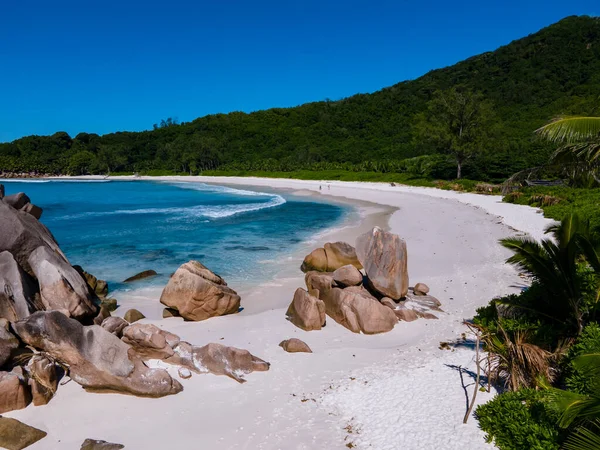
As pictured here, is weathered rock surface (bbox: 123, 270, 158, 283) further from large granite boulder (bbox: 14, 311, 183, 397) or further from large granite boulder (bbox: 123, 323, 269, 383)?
large granite boulder (bbox: 14, 311, 183, 397)

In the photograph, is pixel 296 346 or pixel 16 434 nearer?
pixel 16 434

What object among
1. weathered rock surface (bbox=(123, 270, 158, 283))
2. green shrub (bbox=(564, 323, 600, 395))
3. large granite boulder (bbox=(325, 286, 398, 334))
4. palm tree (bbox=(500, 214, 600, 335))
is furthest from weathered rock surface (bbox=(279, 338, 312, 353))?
weathered rock surface (bbox=(123, 270, 158, 283))

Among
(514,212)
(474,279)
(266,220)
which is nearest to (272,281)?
(474,279)

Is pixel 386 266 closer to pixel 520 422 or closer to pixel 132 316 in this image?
pixel 520 422

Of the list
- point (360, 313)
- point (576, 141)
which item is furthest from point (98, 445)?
point (576, 141)

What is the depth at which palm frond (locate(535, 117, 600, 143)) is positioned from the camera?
8.78 m

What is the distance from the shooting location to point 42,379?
24.2 feet

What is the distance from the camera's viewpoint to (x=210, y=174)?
9988 centimetres

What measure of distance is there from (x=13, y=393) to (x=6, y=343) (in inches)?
41.7

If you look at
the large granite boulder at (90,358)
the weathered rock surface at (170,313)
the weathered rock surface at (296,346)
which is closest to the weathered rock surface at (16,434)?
the large granite boulder at (90,358)

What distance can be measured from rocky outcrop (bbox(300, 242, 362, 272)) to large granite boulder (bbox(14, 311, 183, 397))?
8.36 meters

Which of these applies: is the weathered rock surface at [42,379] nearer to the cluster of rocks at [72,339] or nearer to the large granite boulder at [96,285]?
the cluster of rocks at [72,339]

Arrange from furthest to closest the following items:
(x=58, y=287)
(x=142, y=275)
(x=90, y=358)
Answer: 1. (x=142, y=275)
2. (x=58, y=287)
3. (x=90, y=358)

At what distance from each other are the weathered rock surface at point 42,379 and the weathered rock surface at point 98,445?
5.30 ft
